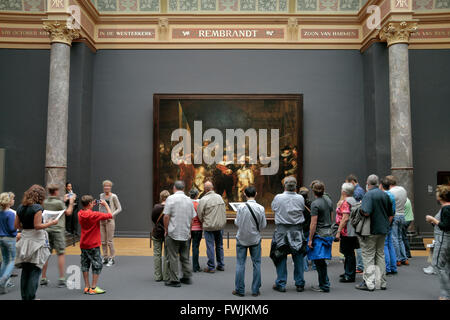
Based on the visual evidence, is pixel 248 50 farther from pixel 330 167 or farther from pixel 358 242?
pixel 358 242

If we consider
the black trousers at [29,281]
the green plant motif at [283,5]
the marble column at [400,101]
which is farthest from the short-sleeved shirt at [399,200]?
the green plant motif at [283,5]

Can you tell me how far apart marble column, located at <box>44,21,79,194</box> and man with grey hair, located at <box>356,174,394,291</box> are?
7957mm

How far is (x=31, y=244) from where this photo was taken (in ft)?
14.5

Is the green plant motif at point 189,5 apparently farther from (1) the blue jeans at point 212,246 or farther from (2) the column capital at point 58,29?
(1) the blue jeans at point 212,246

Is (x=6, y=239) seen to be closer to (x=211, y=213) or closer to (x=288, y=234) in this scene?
(x=211, y=213)

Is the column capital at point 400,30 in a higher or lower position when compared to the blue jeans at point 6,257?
higher

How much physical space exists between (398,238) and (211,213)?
3960mm

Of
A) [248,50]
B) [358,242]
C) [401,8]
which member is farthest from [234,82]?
[358,242]

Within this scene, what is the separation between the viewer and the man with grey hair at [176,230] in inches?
227

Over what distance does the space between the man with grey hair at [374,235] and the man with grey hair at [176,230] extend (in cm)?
284

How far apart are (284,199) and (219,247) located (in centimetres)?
218

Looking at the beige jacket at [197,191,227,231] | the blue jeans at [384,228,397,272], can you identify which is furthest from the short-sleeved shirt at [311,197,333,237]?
the beige jacket at [197,191,227,231]

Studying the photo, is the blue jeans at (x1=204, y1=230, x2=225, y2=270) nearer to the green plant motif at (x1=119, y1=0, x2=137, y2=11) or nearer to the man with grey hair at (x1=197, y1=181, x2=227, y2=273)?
the man with grey hair at (x1=197, y1=181, x2=227, y2=273)

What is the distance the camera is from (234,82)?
1155cm
